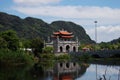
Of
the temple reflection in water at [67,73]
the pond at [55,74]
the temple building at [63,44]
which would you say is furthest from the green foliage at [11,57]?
the temple building at [63,44]

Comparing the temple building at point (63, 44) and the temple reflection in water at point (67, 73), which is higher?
the temple building at point (63, 44)

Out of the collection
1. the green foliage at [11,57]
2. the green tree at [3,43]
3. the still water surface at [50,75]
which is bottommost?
the still water surface at [50,75]

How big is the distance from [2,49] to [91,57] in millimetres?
33409

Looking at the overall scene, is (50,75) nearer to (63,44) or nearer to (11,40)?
(11,40)

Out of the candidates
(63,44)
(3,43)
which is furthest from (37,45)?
(3,43)

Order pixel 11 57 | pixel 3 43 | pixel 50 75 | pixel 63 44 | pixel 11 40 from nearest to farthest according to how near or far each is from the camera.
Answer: pixel 50 75 → pixel 11 57 → pixel 3 43 → pixel 11 40 → pixel 63 44

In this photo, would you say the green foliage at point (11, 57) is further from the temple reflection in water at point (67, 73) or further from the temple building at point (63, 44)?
the temple building at point (63, 44)

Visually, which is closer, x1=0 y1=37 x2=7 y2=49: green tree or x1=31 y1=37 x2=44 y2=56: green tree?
x1=0 y1=37 x2=7 y2=49: green tree

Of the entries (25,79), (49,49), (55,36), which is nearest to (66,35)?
(55,36)

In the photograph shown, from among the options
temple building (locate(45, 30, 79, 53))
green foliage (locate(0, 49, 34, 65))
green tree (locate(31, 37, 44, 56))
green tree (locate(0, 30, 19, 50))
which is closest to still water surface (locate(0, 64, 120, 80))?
green foliage (locate(0, 49, 34, 65))

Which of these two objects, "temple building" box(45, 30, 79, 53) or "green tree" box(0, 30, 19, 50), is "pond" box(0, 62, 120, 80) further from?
"temple building" box(45, 30, 79, 53)

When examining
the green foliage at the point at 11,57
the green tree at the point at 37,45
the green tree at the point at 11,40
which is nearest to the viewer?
the green foliage at the point at 11,57

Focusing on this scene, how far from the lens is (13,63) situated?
78062 millimetres

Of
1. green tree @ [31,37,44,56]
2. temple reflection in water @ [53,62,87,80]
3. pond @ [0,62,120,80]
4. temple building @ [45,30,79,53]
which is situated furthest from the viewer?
temple building @ [45,30,79,53]
